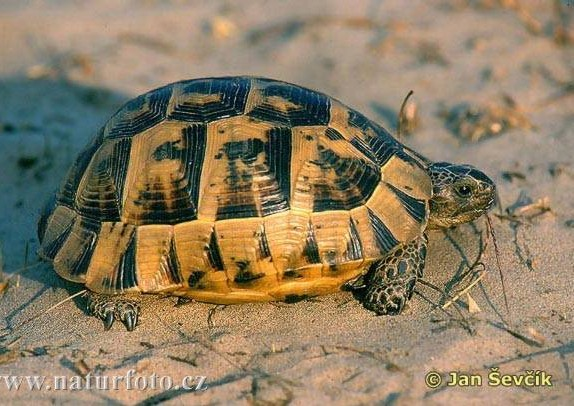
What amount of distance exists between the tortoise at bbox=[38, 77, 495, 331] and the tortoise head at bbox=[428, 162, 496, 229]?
0.08 feet

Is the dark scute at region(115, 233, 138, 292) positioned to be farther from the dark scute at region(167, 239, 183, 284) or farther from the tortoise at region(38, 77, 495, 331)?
the dark scute at region(167, 239, 183, 284)

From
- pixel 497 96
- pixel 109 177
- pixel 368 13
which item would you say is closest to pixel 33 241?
pixel 109 177

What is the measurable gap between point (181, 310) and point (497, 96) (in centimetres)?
352

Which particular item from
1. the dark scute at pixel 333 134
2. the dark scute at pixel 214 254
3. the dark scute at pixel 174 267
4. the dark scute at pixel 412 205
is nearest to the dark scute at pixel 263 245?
the dark scute at pixel 214 254

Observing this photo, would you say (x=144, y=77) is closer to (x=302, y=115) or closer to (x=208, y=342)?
(x=302, y=115)

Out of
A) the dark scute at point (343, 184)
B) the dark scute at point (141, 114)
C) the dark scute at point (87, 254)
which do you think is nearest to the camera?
the dark scute at point (343, 184)

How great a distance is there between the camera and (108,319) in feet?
13.1

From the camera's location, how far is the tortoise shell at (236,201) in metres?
3.83

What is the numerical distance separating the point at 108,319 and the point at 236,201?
3.10ft

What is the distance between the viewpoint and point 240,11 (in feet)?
27.2

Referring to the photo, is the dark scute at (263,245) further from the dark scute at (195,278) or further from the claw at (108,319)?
the claw at (108,319)

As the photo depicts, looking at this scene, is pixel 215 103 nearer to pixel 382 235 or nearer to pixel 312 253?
pixel 312 253

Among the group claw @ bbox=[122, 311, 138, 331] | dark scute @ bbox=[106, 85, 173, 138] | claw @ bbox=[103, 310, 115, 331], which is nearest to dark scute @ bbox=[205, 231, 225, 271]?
claw @ bbox=[122, 311, 138, 331]

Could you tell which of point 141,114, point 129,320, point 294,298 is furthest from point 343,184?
point 129,320
